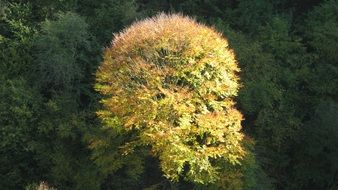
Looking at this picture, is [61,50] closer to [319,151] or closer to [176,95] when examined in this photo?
[176,95]

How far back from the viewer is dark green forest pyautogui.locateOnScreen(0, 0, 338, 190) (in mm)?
31328

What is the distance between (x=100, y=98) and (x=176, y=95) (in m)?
9.33

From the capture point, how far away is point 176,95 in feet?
83.7

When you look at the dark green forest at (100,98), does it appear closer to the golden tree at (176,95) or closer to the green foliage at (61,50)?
the green foliage at (61,50)

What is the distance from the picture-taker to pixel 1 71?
3350cm

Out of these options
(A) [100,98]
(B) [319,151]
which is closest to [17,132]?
(A) [100,98]

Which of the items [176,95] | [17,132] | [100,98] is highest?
[100,98]

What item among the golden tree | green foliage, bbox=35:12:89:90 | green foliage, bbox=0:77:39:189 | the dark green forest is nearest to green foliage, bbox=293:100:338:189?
the dark green forest

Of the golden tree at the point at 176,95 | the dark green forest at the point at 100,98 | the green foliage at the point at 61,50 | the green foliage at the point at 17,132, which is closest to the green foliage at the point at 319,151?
the dark green forest at the point at 100,98

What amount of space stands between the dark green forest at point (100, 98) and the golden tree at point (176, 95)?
7.52 feet

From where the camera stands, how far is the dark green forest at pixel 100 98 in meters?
31.3

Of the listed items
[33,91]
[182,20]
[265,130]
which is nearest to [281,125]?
[265,130]

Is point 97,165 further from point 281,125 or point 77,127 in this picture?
point 281,125

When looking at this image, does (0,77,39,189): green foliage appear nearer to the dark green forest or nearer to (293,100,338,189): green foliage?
the dark green forest
